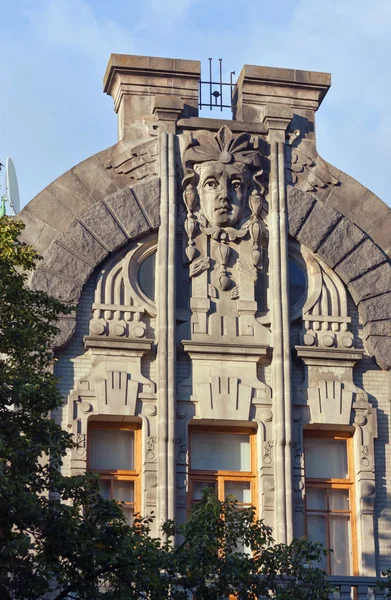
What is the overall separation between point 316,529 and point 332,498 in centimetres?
62

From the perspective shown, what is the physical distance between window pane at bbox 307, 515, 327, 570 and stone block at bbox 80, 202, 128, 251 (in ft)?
19.1

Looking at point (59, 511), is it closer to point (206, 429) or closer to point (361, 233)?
point (206, 429)

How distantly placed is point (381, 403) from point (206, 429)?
10.3ft

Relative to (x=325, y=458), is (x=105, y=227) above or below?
above

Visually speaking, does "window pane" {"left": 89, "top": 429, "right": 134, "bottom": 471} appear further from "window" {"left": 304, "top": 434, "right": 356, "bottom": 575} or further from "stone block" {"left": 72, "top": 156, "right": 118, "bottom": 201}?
"stone block" {"left": 72, "top": 156, "right": 118, "bottom": 201}

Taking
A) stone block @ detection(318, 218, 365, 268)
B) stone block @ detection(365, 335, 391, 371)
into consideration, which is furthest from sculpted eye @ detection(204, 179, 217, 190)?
stone block @ detection(365, 335, 391, 371)

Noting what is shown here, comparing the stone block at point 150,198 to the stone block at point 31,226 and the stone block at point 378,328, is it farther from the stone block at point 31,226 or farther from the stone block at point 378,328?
the stone block at point 378,328

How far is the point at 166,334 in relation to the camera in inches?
1045

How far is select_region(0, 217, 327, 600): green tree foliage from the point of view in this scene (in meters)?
20.2

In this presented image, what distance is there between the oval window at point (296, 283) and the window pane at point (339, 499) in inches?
135

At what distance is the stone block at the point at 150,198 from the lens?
27.4m

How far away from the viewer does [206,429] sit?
26688 millimetres

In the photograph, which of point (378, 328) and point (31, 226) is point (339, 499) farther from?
point (31, 226)

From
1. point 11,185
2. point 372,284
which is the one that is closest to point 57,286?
point 372,284
